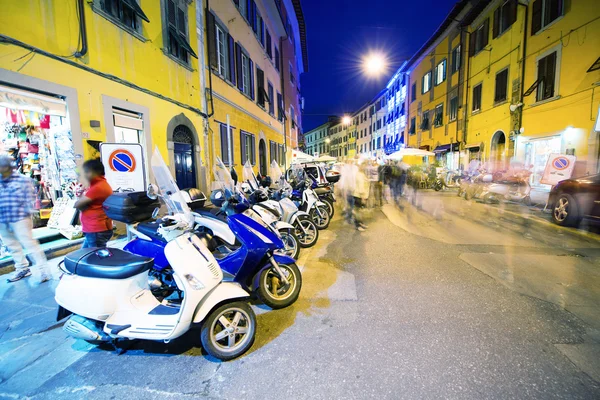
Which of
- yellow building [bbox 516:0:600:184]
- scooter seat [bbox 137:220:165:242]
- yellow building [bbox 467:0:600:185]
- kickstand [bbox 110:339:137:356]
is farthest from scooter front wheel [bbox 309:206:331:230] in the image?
yellow building [bbox 467:0:600:185]

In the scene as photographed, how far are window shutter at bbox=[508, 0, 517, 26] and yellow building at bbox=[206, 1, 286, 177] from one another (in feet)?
46.2

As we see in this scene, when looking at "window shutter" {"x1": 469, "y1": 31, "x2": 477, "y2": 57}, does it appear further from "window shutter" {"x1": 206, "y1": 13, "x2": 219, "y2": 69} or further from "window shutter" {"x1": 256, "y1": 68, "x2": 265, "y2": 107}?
"window shutter" {"x1": 206, "y1": 13, "x2": 219, "y2": 69}

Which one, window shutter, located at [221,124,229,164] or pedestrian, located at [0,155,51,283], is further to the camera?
window shutter, located at [221,124,229,164]

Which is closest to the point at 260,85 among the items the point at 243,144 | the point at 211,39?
the point at 243,144

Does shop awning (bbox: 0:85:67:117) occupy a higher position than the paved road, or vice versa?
shop awning (bbox: 0:85:67:117)

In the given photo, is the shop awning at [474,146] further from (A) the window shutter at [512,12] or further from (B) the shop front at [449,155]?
(A) the window shutter at [512,12]

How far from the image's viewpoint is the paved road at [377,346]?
2.27 m

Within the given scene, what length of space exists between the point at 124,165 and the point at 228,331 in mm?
4807

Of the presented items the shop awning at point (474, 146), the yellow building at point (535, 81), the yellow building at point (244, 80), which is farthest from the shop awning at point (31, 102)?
the shop awning at point (474, 146)

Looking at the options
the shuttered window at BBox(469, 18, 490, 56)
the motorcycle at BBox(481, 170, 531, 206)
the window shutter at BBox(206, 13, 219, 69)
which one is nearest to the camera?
the window shutter at BBox(206, 13, 219, 69)

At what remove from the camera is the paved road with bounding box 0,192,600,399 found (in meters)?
2.27

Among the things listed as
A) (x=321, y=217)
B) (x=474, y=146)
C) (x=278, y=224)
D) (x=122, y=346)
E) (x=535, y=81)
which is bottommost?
(x=122, y=346)

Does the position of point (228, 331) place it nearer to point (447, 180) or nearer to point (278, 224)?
point (278, 224)

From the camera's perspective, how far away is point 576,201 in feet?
23.3
